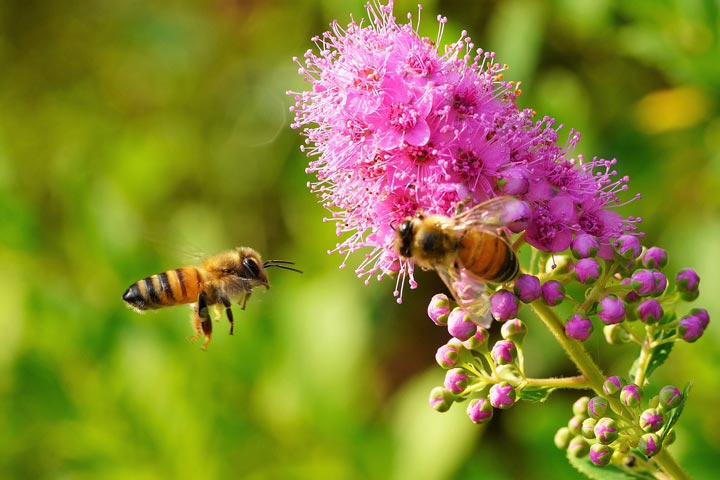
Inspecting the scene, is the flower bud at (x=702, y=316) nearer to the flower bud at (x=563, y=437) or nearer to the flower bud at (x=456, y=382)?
the flower bud at (x=563, y=437)

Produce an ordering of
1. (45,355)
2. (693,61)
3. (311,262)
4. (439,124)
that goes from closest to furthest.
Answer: (439,124)
(693,61)
(45,355)
(311,262)

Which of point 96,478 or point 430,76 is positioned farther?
point 96,478

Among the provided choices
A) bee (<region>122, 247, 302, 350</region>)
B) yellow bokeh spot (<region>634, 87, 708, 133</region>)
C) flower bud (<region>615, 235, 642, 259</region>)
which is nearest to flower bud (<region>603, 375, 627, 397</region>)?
flower bud (<region>615, 235, 642, 259</region>)

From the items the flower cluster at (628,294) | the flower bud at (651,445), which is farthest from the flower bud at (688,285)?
the flower bud at (651,445)

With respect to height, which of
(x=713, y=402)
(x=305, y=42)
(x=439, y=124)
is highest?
(x=305, y=42)

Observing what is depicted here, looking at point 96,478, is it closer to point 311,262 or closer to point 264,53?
point 311,262

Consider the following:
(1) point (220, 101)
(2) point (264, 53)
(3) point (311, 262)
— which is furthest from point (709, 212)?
(1) point (220, 101)
